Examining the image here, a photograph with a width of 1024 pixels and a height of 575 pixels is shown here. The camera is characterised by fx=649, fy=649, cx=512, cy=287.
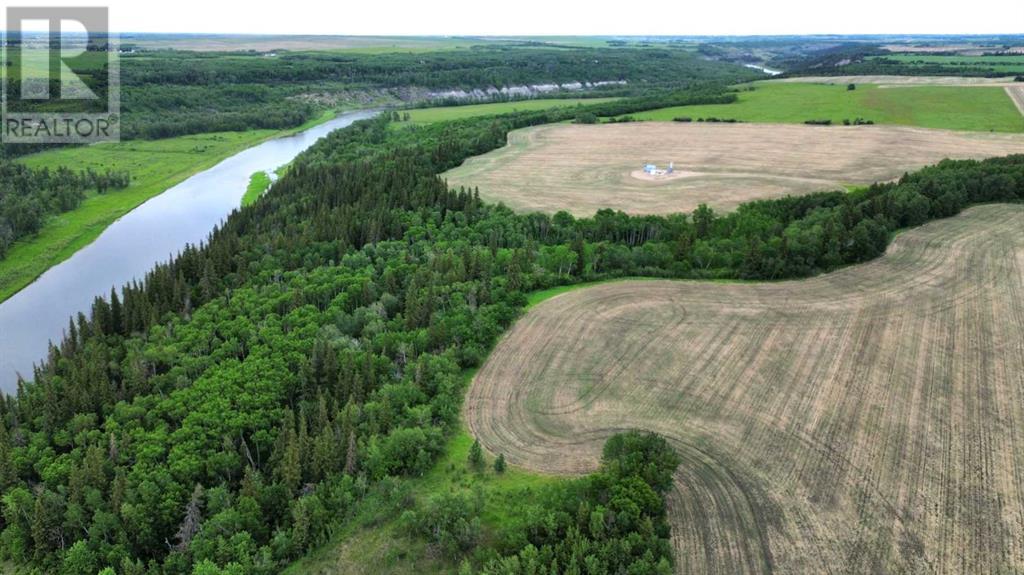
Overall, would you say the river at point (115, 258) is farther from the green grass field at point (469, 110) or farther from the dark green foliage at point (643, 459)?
the green grass field at point (469, 110)

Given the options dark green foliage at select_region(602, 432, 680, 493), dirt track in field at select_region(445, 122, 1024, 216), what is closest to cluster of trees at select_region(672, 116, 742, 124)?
dirt track in field at select_region(445, 122, 1024, 216)

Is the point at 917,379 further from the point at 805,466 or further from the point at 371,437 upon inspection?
the point at 371,437

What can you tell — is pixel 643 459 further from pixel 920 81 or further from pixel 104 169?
pixel 920 81

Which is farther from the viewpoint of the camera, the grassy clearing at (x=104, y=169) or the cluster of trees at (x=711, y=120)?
the cluster of trees at (x=711, y=120)

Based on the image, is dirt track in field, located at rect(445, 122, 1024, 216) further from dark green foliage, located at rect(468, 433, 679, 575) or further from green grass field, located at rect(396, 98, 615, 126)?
dark green foliage, located at rect(468, 433, 679, 575)

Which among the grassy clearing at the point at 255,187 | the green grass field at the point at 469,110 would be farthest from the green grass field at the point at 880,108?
the grassy clearing at the point at 255,187

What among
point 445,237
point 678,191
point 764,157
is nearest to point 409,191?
point 445,237
